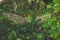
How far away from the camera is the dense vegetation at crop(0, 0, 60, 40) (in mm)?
4598

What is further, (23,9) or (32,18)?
(23,9)

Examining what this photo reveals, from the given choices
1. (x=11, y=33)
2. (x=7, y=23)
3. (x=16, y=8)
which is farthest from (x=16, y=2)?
(x=11, y=33)

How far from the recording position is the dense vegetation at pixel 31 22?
15.1 ft

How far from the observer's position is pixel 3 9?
253 inches

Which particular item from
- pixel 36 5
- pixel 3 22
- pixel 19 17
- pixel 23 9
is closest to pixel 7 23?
pixel 3 22

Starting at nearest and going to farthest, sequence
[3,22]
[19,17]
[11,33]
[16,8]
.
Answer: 1. [11,33]
2. [3,22]
3. [19,17]
4. [16,8]

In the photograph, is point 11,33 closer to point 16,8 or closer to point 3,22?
point 3,22

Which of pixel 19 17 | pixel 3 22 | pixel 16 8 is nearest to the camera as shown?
pixel 3 22

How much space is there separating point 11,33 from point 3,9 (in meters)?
1.33

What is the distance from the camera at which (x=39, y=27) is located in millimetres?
5582

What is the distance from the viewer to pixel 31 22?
5.72 m

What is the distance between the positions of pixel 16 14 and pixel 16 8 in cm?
27

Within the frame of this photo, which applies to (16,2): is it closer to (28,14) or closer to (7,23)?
(28,14)

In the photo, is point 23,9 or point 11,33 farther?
point 23,9
